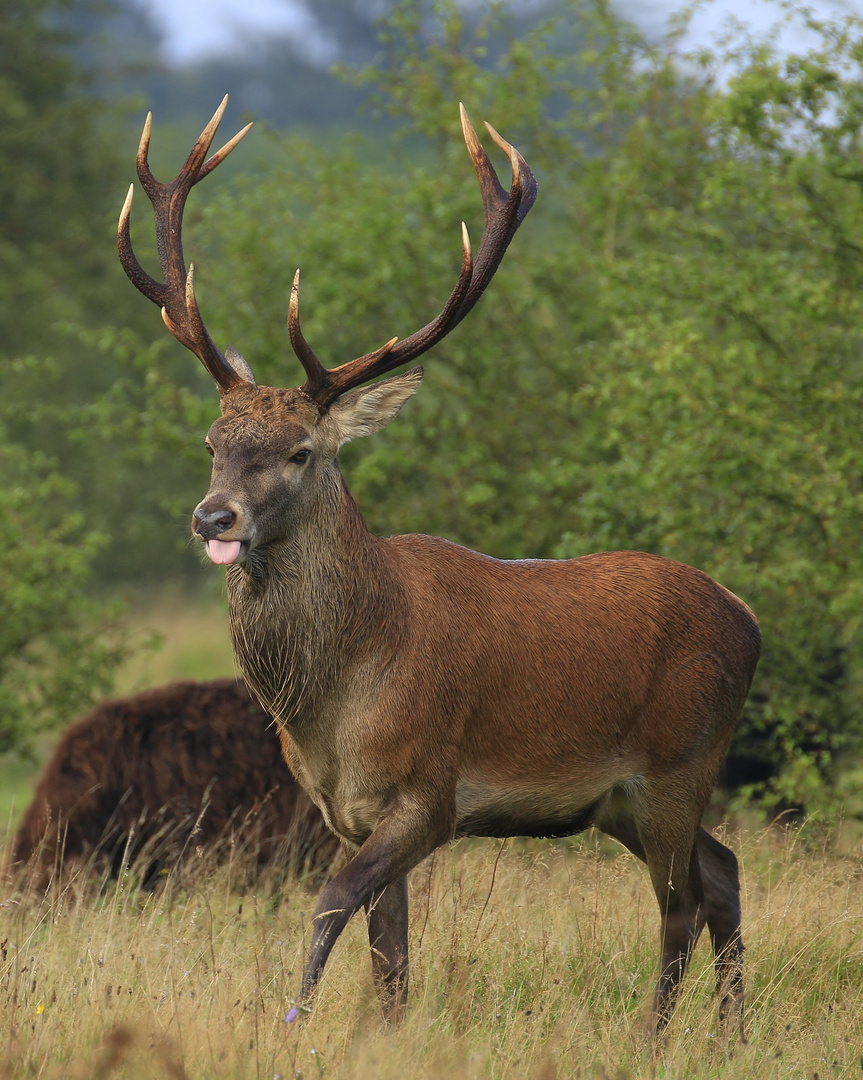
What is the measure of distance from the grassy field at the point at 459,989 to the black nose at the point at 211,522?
1.24 meters

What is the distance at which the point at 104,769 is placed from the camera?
7.40 m

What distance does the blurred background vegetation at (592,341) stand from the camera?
8.52 metres

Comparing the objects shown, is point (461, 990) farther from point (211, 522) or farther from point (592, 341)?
point (592, 341)

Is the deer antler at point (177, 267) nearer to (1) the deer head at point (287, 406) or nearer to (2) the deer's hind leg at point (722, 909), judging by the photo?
(1) the deer head at point (287, 406)

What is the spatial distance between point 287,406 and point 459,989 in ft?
6.32

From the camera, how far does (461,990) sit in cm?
470

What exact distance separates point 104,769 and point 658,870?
→ 3.35m

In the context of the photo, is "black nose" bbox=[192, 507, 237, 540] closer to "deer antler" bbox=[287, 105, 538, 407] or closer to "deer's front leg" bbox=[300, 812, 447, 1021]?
"deer antler" bbox=[287, 105, 538, 407]

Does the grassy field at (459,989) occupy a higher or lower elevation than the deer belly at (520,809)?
lower

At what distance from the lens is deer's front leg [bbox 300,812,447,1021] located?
170 inches

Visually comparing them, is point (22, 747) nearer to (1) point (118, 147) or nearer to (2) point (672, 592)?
(2) point (672, 592)

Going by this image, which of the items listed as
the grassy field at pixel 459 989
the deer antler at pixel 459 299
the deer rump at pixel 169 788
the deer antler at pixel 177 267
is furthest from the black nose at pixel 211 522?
the deer rump at pixel 169 788

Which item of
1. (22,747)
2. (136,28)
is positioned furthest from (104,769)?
(136,28)

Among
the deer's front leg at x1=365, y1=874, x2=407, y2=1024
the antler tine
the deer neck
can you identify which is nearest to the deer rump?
the deer's front leg at x1=365, y1=874, x2=407, y2=1024
